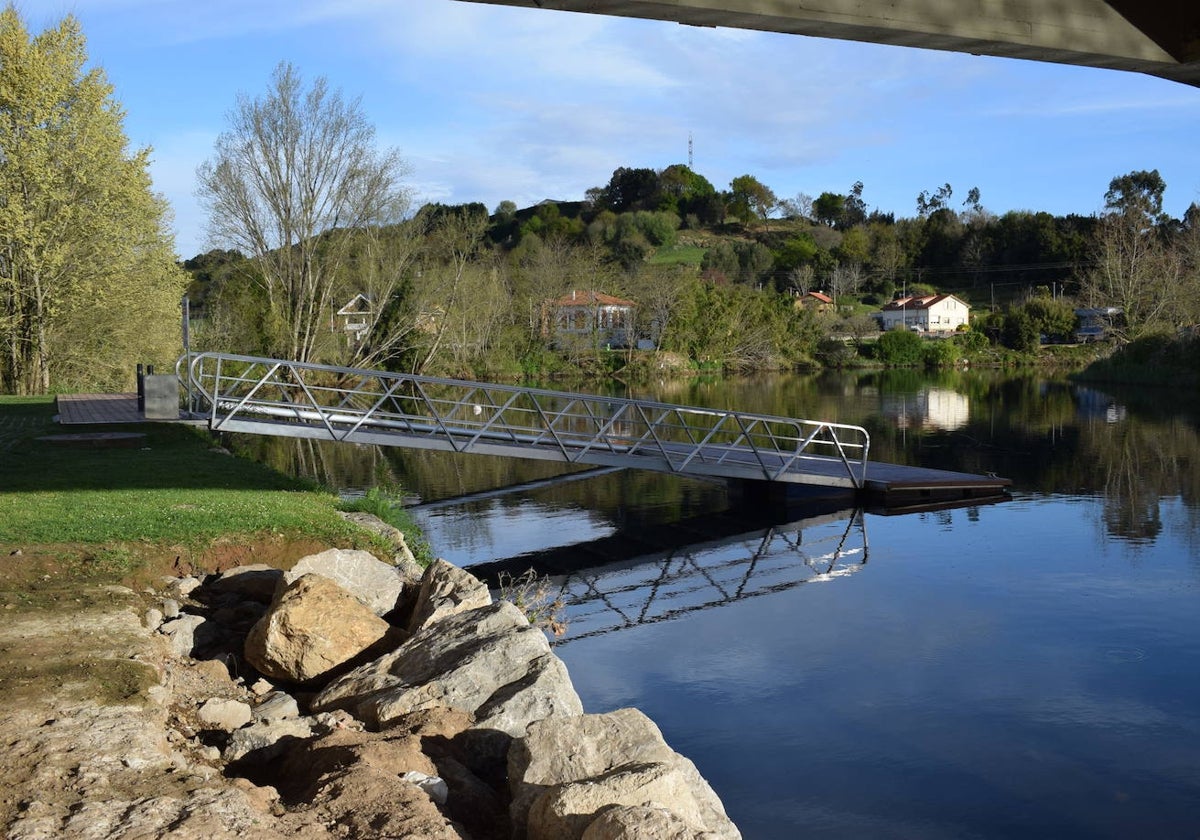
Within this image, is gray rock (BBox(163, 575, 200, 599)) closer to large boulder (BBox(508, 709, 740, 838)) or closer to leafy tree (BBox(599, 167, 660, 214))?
large boulder (BBox(508, 709, 740, 838))

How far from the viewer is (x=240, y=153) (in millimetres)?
42656

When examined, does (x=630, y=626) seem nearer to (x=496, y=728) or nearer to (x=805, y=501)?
(x=496, y=728)

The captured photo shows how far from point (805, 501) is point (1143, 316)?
54189 mm

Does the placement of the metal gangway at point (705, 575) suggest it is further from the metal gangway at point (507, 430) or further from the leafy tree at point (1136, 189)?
the leafy tree at point (1136, 189)

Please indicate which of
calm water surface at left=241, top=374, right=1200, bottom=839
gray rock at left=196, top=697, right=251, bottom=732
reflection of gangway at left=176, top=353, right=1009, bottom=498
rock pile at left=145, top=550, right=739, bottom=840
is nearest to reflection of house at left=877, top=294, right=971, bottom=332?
calm water surface at left=241, top=374, right=1200, bottom=839

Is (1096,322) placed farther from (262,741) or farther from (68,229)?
(262,741)

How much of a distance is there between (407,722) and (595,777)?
5.94 ft

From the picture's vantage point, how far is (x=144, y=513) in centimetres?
1163

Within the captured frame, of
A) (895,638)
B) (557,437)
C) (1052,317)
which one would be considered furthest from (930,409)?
(1052,317)

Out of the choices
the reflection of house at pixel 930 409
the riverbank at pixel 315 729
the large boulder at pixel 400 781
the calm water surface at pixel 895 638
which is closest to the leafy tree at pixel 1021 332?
the reflection of house at pixel 930 409

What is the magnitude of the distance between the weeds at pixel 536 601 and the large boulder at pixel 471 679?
332 centimetres

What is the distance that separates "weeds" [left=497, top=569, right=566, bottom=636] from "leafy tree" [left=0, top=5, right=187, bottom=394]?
75.2ft

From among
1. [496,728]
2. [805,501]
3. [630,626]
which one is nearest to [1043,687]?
[630,626]

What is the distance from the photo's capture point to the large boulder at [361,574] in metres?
9.95
